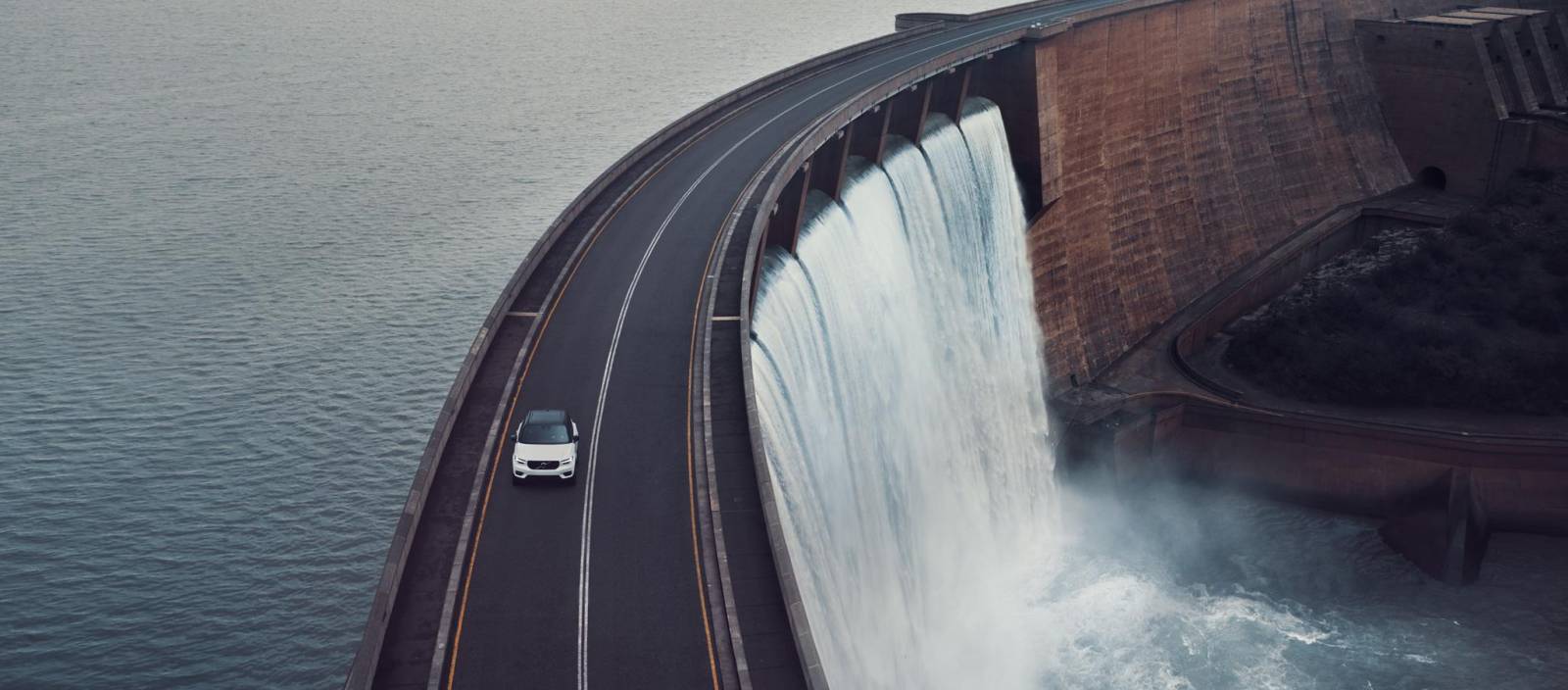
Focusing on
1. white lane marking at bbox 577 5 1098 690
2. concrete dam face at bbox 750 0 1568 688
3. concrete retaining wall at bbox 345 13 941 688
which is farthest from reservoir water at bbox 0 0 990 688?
concrete dam face at bbox 750 0 1568 688

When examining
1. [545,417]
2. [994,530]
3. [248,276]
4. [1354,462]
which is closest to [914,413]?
[994,530]

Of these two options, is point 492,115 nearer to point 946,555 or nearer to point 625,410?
point 946,555

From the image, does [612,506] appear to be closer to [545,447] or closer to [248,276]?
[545,447]

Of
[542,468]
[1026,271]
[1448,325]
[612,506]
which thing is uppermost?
[542,468]

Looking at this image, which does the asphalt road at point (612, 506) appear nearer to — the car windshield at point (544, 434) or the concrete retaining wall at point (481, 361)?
the concrete retaining wall at point (481, 361)

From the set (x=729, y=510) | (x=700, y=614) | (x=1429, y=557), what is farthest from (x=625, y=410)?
(x=1429, y=557)

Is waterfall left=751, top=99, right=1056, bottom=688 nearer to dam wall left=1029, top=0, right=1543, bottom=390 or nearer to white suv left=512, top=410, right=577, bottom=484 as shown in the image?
dam wall left=1029, top=0, right=1543, bottom=390

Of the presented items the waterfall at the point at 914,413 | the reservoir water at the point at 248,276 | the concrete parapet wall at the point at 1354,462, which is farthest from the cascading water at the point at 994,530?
the reservoir water at the point at 248,276
